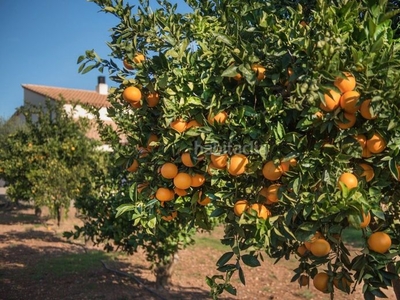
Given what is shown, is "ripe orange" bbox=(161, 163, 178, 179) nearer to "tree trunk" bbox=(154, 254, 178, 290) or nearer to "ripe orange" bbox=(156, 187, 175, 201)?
"ripe orange" bbox=(156, 187, 175, 201)

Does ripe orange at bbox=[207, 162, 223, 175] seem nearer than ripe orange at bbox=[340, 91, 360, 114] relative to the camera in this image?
No

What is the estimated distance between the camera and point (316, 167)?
4.95 feet

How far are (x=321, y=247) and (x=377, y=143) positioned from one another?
47 centimetres

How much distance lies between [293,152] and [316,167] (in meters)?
0.10

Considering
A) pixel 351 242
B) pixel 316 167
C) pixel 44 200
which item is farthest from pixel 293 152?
pixel 44 200

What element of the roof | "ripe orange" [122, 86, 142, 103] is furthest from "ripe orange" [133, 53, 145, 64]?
the roof

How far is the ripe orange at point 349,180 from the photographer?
142 centimetres

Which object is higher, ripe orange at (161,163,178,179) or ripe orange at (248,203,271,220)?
ripe orange at (161,163,178,179)

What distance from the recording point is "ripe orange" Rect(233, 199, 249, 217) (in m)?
1.63

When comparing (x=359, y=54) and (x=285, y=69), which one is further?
(x=285, y=69)

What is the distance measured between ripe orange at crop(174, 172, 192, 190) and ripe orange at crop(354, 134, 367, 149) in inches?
29.0

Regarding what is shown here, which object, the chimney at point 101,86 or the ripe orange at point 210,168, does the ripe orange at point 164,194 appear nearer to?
the ripe orange at point 210,168

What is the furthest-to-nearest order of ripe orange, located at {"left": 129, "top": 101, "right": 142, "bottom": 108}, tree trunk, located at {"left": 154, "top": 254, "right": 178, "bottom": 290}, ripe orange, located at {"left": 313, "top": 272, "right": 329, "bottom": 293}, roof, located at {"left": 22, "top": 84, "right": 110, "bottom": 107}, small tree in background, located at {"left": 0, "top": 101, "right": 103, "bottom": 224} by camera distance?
roof, located at {"left": 22, "top": 84, "right": 110, "bottom": 107} → small tree in background, located at {"left": 0, "top": 101, "right": 103, "bottom": 224} → tree trunk, located at {"left": 154, "top": 254, "right": 178, "bottom": 290} → ripe orange, located at {"left": 129, "top": 101, "right": 142, "bottom": 108} → ripe orange, located at {"left": 313, "top": 272, "right": 329, "bottom": 293}

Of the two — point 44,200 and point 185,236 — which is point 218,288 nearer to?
point 185,236
